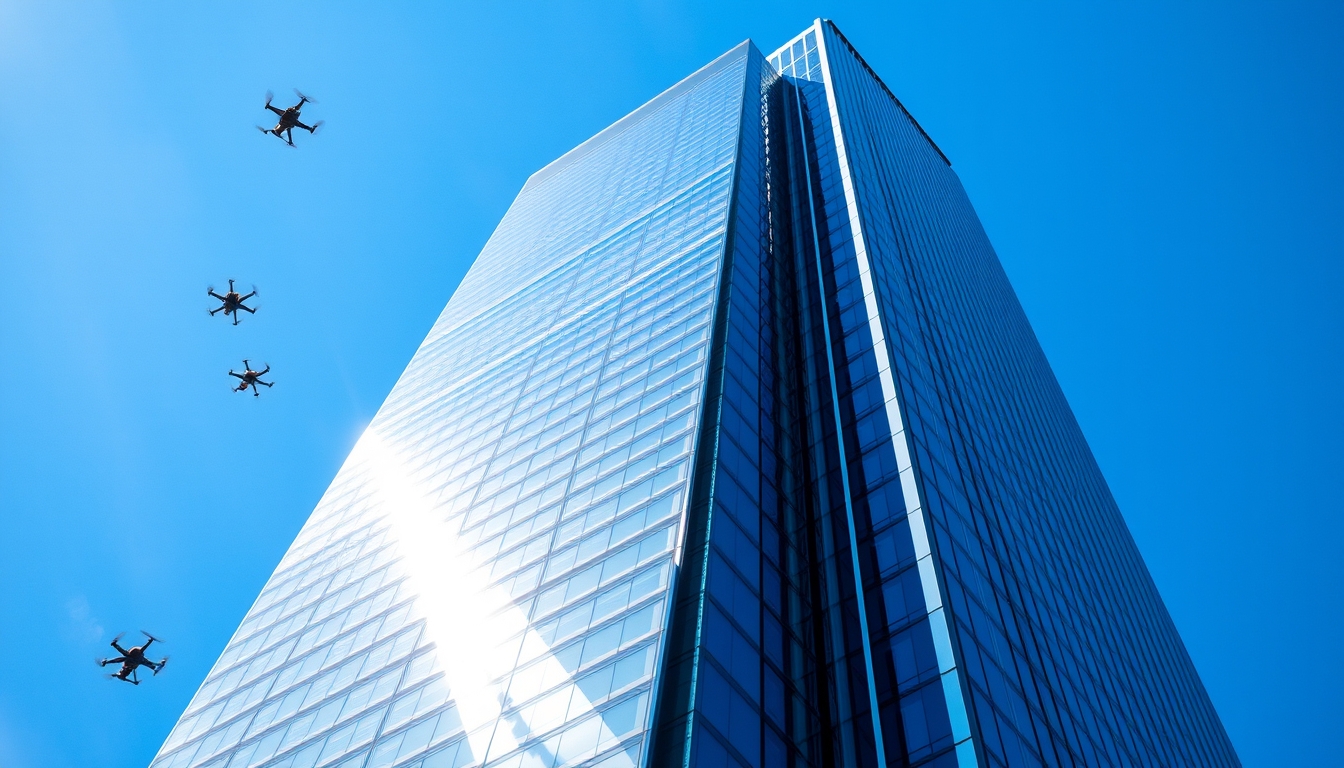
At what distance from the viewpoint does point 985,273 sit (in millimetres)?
101250

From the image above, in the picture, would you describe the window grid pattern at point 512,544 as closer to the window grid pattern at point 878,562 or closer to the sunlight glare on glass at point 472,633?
the sunlight glare on glass at point 472,633

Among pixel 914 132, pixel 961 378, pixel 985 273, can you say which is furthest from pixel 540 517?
pixel 914 132

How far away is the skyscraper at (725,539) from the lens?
32.8m

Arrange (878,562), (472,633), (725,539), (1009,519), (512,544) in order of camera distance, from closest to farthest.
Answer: (725,539), (878,562), (472,633), (512,544), (1009,519)

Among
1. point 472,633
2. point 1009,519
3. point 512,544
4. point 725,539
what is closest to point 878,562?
point 725,539

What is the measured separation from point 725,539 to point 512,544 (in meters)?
13.1

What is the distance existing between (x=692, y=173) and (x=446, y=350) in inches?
977

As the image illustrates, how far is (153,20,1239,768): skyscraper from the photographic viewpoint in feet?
108

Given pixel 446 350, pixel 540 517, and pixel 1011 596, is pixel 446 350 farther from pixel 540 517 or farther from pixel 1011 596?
pixel 1011 596

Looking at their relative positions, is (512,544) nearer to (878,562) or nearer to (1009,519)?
(878,562)

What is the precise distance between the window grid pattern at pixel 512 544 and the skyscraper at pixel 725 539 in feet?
0.64

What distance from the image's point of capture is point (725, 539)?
3656 cm

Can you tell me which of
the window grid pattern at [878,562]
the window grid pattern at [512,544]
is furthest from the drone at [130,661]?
the window grid pattern at [878,562]

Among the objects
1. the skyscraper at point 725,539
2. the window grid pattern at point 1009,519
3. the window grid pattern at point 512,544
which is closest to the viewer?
the skyscraper at point 725,539
